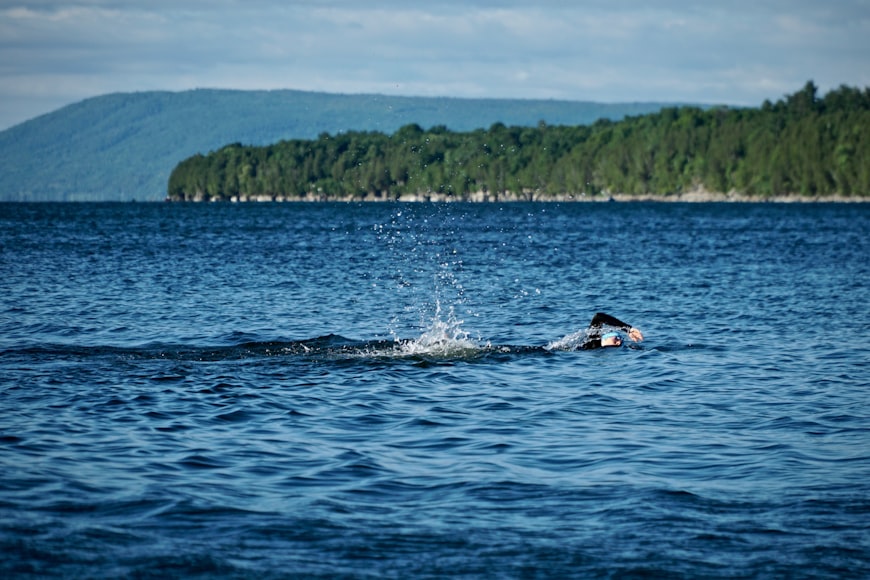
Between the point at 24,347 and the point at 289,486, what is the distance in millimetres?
14472

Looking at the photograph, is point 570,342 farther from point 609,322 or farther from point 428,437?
point 428,437

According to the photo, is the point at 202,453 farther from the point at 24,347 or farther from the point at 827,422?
the point at 24,347

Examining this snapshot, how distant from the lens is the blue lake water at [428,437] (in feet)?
37.0

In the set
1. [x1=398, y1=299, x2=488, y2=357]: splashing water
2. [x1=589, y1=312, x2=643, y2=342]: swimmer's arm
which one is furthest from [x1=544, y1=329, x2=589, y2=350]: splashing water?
[x1=398, y1=299, x2=488, y2=357]: splashing water

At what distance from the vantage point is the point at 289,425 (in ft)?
56.2

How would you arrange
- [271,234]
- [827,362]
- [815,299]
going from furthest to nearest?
[271,234] → [815,299] → [827,362]

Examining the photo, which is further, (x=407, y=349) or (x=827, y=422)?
(x=407, y=349)

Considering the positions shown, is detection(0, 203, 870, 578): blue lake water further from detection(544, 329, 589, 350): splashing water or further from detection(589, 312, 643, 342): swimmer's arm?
detection(589, 312, 643, 342): swimmer's arm

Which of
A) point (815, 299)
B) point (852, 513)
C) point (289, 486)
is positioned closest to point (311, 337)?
point (289, 486)

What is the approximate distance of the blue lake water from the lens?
11.3 meters

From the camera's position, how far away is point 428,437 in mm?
16469

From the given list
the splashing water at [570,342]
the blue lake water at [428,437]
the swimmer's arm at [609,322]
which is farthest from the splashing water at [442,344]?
the swimmer's arm at [609,322]

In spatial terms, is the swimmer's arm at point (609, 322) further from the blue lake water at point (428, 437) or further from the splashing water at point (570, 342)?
the splashing water at point (570, 342)

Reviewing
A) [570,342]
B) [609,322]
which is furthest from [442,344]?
[609,322]
